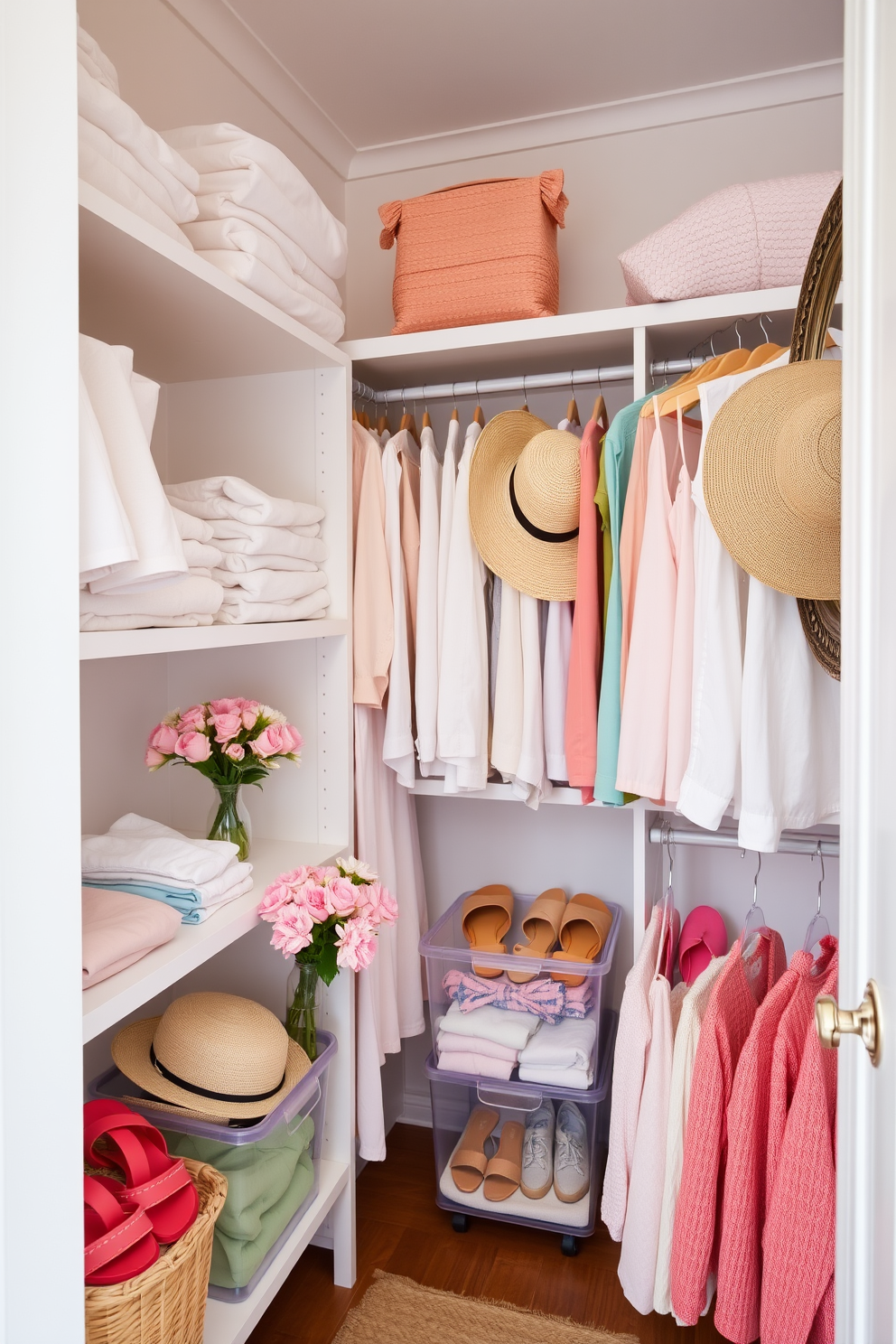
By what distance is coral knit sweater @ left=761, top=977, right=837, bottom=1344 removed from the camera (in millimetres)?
1313

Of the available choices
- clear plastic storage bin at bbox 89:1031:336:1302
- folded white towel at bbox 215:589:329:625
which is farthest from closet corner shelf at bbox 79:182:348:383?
clear plastic storage bin at bbox 89:1031:336:1302

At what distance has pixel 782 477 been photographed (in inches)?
50.1

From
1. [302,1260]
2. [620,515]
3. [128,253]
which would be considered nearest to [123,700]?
[128,253]

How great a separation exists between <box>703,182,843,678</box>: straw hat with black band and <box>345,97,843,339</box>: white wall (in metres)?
1.00

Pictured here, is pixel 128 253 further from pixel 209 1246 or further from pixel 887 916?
pixel 209 1246

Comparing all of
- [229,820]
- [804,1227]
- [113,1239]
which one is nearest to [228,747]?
[229,820]

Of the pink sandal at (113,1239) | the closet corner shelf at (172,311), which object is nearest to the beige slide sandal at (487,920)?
the pink sandal at (113,1239)

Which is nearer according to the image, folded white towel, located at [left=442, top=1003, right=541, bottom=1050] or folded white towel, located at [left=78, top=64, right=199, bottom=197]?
folded white towel, located at [left=78, top=64, right=199, bottom=197]

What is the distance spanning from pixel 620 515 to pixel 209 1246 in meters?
1.32

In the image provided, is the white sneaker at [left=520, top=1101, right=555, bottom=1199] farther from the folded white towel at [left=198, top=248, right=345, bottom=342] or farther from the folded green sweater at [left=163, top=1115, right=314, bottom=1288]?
the folded white towel at [left=198, top=248, right=345, bottom=342]

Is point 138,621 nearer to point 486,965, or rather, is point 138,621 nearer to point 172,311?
point 172,311

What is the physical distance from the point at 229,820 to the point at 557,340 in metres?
1.12

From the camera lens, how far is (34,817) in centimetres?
82

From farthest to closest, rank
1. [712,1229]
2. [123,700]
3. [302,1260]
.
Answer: [302,1260], [123,700], [712,1229]
